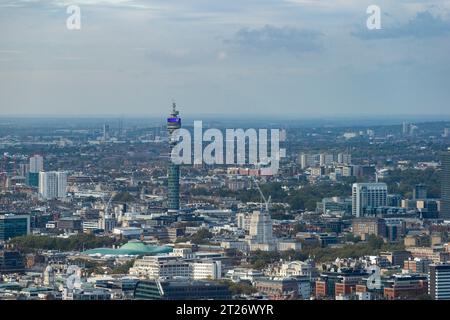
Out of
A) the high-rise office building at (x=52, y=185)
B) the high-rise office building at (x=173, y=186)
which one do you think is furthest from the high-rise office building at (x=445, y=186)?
the high-rise office building at (x=52, y=185)

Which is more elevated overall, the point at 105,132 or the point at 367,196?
the point at 105,132

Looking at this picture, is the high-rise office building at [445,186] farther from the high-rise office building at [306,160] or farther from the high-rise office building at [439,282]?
the high-rise office building at [439,282]

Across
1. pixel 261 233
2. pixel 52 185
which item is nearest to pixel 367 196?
pixel 261 233

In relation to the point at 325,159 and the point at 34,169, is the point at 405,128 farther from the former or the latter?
the point at 34,169

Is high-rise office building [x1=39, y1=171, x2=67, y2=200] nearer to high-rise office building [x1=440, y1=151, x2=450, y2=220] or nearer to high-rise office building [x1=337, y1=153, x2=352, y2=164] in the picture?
high-rise office building [x1=337, y1=153, x2=352, y2=164]
